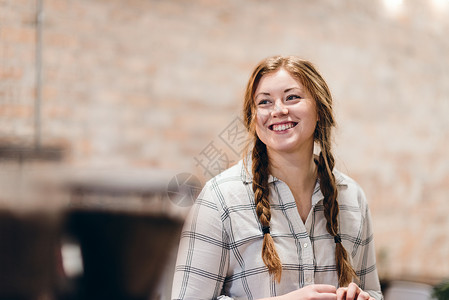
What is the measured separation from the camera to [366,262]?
1380mm

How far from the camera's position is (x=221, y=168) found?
67.8 inches

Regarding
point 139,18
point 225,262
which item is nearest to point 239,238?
point 225,262

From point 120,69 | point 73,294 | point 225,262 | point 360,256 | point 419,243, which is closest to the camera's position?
point 73,294

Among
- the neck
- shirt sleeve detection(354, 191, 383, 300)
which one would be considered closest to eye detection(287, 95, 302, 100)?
the neck

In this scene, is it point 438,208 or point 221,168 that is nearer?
point 221,168

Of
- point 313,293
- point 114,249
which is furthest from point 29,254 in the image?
point 313,293

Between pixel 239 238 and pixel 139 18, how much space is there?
855 millimetres

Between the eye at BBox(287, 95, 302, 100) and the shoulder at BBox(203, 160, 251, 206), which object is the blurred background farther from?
the eye at BBox(287, 95, 302, 100)

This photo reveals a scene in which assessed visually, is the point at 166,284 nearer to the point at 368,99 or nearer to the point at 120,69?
the point at 120,69

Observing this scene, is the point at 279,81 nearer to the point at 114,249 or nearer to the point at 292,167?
the point at 292,167

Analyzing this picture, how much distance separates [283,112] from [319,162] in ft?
0.70

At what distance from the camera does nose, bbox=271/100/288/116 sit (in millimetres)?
1240

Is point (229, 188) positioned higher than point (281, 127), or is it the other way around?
point (281, 127)

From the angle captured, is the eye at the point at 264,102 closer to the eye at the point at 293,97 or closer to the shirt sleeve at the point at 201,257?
the eye at the point at 293,97
